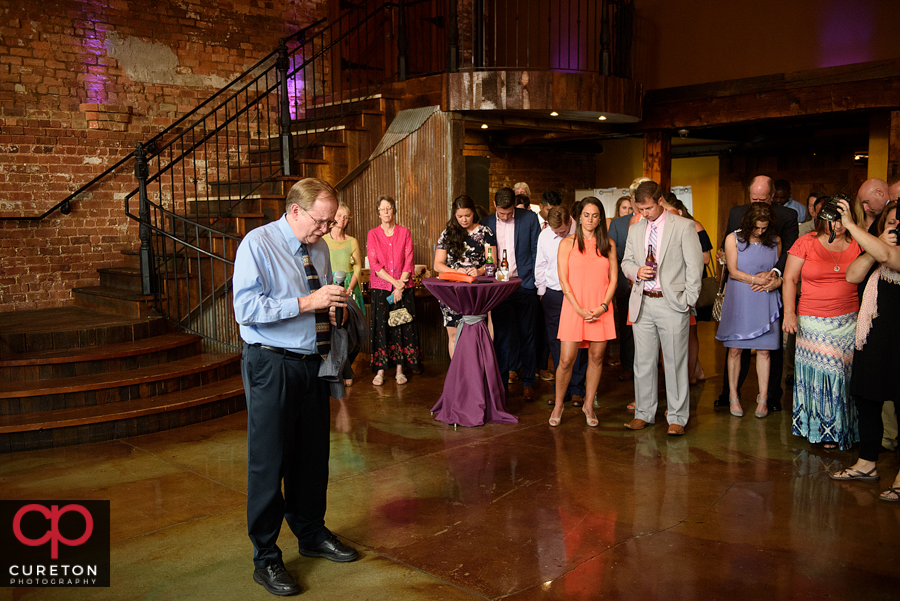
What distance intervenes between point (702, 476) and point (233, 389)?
11.2ft

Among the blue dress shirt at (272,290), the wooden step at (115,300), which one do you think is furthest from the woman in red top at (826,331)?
the wooden step at (115,300)

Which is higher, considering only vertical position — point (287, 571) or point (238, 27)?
point (238, 27)

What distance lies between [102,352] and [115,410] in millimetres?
746

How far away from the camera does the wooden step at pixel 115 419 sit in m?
4.78

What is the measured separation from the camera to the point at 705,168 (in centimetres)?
1379

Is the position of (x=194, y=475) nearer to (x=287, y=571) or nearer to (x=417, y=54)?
(x=287, y=571)

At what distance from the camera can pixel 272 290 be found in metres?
2.90

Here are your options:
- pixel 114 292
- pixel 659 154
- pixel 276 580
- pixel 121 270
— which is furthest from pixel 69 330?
pixel 659 154

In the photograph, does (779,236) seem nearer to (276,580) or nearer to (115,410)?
(276,580)

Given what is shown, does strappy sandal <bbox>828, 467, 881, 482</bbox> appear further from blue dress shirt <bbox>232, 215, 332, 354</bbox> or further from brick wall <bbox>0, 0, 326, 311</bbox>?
brick wall <bbox>0, 0, 326, 311</bbox>

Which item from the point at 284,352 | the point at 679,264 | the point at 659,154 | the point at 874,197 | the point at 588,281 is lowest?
the point at 284,352

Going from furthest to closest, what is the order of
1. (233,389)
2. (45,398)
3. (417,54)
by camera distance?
1. (417,54)
2. (233,389)
3. (45,398)

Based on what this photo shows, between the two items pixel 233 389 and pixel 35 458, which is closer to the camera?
pixel 35 458

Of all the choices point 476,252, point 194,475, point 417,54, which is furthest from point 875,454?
point 417,54
